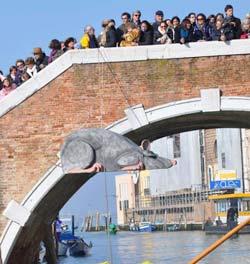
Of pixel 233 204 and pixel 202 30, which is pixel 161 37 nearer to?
pixel 202 30

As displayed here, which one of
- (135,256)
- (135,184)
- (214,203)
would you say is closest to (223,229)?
(214,203)

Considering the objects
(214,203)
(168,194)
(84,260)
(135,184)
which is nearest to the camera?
(84,260)

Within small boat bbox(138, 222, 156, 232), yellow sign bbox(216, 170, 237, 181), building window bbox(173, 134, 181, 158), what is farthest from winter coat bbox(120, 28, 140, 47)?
building window bbox(173, 134, 181, 158)

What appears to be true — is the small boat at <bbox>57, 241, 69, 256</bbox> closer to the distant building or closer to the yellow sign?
the distant building

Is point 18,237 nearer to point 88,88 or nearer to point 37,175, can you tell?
point 37,175

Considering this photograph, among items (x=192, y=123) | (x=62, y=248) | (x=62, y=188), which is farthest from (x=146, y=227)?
(x=62, y=188)

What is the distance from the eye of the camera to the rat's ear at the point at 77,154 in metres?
10.9

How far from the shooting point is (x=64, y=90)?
18.0 m

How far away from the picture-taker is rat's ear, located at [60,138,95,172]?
35.7ft

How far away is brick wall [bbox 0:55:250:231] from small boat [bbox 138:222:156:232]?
66.0 meters

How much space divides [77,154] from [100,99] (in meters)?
7.07

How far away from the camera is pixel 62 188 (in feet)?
64.0

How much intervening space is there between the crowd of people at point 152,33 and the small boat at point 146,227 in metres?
65.7

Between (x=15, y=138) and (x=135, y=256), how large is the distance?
2119 centimetres
